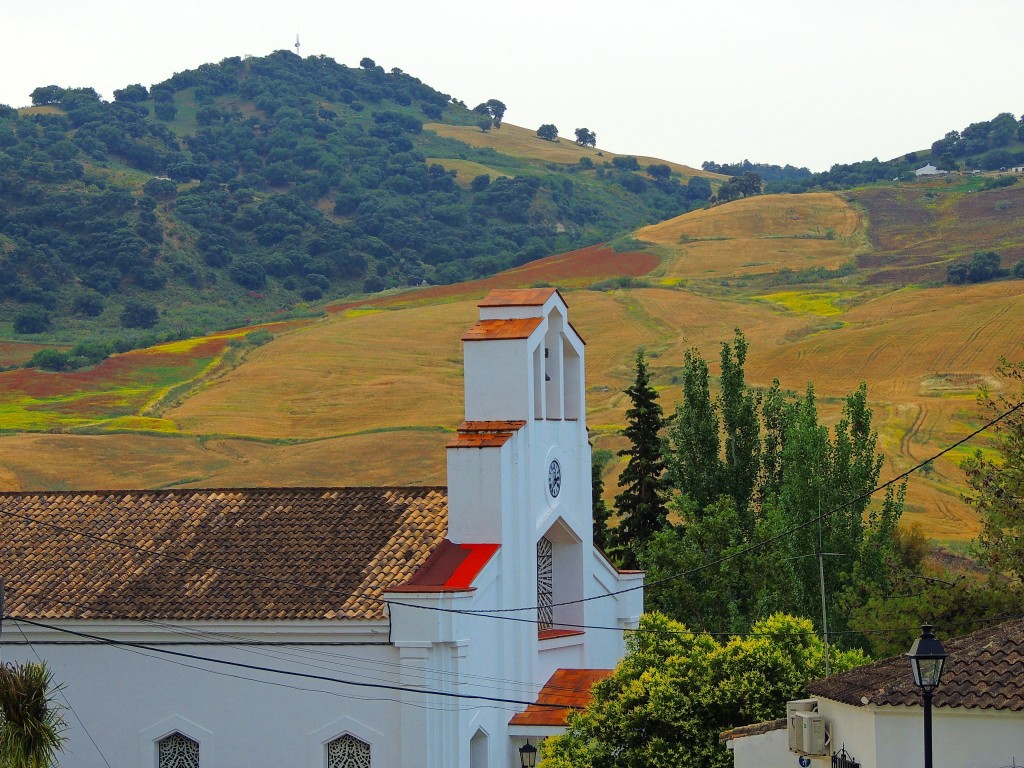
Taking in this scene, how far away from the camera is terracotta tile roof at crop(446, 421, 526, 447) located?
2739cm

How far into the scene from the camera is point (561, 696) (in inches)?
1126

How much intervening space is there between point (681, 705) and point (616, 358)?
80178mm

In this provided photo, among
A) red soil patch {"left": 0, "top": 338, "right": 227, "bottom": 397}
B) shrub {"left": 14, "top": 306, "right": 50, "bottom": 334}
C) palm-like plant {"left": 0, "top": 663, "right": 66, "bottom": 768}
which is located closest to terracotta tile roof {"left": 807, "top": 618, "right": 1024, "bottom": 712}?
palm-like plant {"left": 0, "top": 663, "right": 66, "bottom": 768}

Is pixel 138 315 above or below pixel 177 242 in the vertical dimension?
below

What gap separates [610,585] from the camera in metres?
31.5

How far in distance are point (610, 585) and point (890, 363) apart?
6666cm

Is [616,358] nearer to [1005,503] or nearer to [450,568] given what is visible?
[1005,503]

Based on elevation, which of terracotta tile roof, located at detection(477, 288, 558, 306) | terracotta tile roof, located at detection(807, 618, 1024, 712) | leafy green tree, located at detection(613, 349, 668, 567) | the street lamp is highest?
terracotta tile roof, located at detection(477, 288, 558, 306)

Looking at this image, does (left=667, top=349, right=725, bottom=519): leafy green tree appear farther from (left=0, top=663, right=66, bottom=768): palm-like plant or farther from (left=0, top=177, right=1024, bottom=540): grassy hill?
(left=0, top=177, right=1024, bottom=540): grassy hill

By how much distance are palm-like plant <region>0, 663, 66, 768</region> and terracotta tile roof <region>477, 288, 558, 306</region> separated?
40.1 feet

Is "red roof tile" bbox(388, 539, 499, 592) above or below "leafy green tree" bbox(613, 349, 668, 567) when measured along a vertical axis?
→ below

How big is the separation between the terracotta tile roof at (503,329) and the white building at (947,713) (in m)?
10.8

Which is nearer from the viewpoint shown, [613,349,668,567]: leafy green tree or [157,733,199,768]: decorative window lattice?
[157,733,199,768]: decorative window lattice

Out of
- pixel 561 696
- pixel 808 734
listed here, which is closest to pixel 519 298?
pixel 561 696
